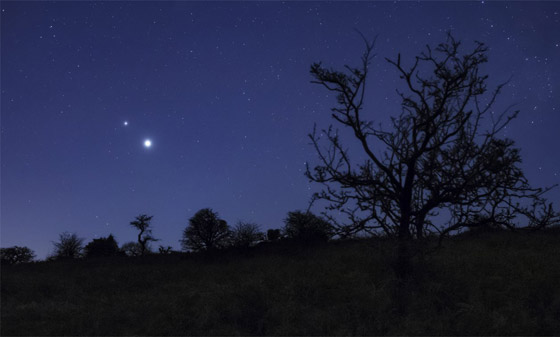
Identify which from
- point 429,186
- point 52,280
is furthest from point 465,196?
point 52,280

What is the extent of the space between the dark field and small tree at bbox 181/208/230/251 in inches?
818

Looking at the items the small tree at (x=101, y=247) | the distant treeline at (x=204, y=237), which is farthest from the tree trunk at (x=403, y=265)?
the small tree at (x=101, y=247)

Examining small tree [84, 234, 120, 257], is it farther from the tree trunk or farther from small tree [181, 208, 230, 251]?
the tree trunk

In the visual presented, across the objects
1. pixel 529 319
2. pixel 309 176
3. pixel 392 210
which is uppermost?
pixel 309 176

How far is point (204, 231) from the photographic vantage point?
131 feet

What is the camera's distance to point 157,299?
14.1 m

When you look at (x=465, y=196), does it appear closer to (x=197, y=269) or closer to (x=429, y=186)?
(x=429, y=186)

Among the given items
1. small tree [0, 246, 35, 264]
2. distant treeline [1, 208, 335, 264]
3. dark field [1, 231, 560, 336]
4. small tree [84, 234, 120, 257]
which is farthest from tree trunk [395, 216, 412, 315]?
small tree [0, 246, 35, 264]

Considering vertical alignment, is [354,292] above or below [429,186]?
below

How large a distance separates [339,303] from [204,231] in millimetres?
29538

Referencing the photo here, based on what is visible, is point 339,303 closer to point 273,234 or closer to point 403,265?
point 403,265

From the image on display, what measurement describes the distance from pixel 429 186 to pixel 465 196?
3.28ft

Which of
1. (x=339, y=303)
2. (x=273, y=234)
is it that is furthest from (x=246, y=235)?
(x=339, y=303)

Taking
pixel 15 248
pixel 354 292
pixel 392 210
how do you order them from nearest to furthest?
pixel 392 210
pixel 354 292
pixel 15 248
